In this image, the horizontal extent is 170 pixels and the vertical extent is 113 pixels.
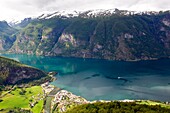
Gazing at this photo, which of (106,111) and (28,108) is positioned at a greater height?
(106,111)

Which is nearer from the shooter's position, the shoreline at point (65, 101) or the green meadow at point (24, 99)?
the shoreline at point (65, 101)

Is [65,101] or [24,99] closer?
[65,101]

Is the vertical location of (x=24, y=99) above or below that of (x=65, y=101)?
below

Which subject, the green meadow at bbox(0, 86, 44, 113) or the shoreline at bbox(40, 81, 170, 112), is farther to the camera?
the green meadow at bbox(0, 86, 44, 113)

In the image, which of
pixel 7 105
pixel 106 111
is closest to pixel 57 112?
pixel 7 105

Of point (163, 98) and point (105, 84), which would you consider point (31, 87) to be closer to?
point (105, 84)

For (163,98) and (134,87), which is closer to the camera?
(163,98)

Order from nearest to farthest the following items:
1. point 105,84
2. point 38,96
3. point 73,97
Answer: point 73,97, point 38,96, point 105,84

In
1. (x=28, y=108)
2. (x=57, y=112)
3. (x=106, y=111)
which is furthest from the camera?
(x=28, y=108)
